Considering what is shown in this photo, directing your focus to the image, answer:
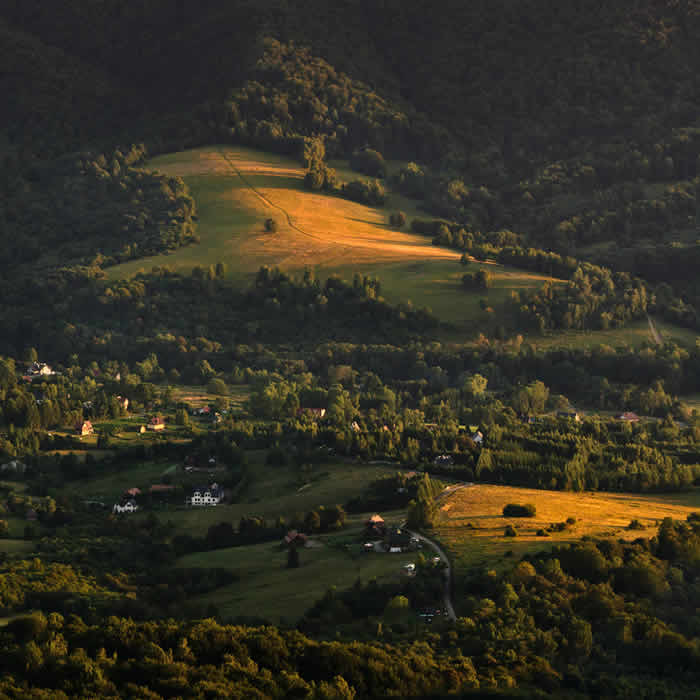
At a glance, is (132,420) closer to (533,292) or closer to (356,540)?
(356,540)

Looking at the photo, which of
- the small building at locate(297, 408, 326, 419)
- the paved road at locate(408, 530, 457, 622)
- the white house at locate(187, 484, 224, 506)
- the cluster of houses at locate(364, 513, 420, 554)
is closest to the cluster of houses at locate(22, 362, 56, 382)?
the small building at locate(297, 408, 326, 419)

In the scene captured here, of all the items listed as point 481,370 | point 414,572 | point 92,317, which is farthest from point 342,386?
point 414,572

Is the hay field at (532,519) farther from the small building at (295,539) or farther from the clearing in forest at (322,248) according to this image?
the clearing in forest at (322,248)

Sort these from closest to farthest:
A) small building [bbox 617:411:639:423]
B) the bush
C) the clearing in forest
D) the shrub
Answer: the bush → small building [bbox 617:411:639:423] → the clearing in forest → the shrub

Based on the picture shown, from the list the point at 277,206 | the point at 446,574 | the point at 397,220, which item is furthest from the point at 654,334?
the point at 446,574

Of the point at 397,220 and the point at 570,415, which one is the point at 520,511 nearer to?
the point at 570,415

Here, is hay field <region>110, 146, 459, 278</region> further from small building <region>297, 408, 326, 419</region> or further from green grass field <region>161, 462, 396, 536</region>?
Result: green grass field <region>161, 462, 396, 536</region>

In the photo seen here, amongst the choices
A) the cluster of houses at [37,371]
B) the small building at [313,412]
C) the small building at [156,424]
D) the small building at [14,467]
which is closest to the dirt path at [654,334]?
the small building at [313,412]
